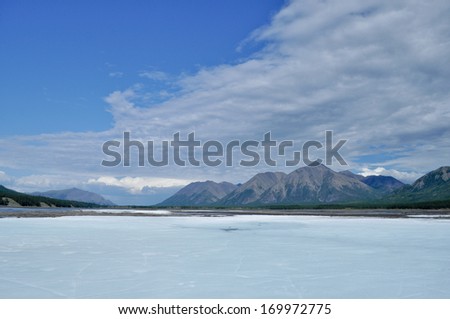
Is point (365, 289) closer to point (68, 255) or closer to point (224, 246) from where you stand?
point (224, 246)

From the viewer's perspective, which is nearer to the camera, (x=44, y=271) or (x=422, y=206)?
(x=44, y=271)

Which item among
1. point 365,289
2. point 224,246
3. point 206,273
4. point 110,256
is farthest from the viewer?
point 224,246

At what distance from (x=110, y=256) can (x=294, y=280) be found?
29.4 feet

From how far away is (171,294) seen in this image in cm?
1143

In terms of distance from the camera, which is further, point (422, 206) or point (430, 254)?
point (422, 206)

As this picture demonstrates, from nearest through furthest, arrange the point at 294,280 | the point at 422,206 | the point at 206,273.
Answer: the point at 294,280
the point at 206,273
the point at 422,206
